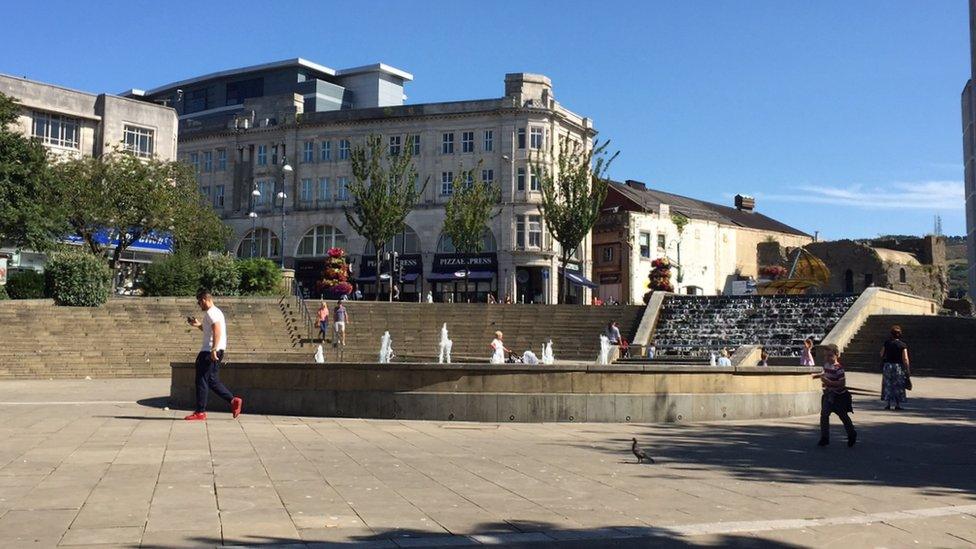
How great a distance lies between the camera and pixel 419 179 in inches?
2494

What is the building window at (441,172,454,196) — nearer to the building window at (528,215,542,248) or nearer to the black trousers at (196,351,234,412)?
the building window at (528,215,542,248)

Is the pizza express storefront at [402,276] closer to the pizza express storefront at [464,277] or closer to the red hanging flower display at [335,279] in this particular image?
the pizza express storefront at [464,277]

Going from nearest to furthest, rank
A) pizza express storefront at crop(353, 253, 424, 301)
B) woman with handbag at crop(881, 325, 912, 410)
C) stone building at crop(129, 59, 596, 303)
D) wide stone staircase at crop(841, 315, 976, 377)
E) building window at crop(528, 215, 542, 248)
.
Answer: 1. woman with handbag at crop(881, 325, 912, 410)
2. wide stone staircase at crop(841, 315, 976, 377)
3. stone building at crop(129, 59, 596, 303)
4. building window at crop(528, 215, 542, 248)
5. pizza express storefront at crop(353, 253, 424, 301)

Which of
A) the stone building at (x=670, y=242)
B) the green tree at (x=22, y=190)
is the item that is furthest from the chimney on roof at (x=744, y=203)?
the green tree at (x=22, y=190)

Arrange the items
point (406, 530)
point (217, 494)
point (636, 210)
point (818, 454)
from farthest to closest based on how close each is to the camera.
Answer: point (636, 210) < point (818, 454) < point (217, 494) < point (406, 530)

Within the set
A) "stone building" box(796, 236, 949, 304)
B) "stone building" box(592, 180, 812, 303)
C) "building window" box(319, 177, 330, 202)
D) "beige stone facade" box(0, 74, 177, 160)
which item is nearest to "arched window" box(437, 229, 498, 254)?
"stone building" box(592, 180, 812, 303)

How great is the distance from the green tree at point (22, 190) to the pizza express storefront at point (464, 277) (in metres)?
26.6

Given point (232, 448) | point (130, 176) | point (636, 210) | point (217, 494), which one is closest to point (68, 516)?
point (217, 494)

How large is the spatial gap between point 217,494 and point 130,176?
3987 centimetres

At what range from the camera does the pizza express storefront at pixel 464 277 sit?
59434 mm

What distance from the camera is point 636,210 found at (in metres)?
67.9

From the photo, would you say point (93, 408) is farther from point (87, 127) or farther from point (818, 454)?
point (87, 127)

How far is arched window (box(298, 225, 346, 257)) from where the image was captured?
64.1 m

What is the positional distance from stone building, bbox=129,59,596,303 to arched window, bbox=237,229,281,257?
100mm
